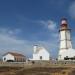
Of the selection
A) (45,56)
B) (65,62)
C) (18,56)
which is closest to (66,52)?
(45,56)

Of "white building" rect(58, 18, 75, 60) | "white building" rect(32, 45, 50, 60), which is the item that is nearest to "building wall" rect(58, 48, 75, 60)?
"white building" rect(58, 18, 75, 60)

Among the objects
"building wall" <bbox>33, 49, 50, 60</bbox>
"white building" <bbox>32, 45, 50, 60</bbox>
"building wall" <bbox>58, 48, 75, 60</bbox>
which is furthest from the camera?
"white building" <bbox>32, 45, 50, 60</bbox>

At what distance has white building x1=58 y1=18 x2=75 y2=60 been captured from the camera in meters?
78.3

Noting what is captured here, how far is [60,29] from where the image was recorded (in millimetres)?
84438

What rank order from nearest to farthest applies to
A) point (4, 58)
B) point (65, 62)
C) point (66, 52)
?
point (65, 62) < point (66, 52) < point (4, 58)

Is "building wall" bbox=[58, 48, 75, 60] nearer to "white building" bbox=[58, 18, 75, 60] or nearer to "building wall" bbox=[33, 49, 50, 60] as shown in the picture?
"white building" bbox=[58, 18, 75, 60]

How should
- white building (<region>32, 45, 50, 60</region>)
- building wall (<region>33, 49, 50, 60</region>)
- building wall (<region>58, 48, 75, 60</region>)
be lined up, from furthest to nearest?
white building (<region>32, 45, 50, 60</region>), building wall (<region>33, 49, 50, 60</region>), building wall (<region>58, 48, 75, 60</region>)

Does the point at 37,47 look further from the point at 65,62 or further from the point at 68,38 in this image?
the point at 65,62

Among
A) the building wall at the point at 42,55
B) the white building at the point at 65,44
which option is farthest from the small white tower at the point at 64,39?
the building wall at the point at 42,55

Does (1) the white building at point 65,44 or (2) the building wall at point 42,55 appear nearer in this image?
(1) the white building at point 65,44

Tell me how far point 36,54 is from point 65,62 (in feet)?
61.0

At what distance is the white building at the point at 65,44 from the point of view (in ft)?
257

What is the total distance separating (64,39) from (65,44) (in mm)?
1871

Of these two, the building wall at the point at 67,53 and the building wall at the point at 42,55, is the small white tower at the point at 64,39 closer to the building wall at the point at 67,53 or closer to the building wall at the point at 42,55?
the building wall at the point at 67,53
